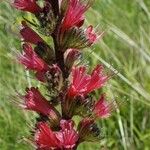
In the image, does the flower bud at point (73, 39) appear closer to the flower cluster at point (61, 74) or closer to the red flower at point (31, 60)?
the flower cluster at point (61, 74)

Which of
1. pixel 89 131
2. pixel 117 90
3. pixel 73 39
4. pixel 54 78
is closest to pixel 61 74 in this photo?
pixel 54 78

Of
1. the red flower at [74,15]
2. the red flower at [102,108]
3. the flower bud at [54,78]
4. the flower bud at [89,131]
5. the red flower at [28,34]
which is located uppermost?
the red flower at [28,34]

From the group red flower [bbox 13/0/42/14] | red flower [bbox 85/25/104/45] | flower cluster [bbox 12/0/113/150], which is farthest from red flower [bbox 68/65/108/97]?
red flower [bbox 13/0/42/14]

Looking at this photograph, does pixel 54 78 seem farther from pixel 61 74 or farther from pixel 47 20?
pixel 47 20

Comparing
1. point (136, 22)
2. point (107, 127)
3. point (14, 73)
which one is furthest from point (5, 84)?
point (136, 22)

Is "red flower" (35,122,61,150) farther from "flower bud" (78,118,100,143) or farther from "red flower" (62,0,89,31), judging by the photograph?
"red flower" (62,0,89,31)

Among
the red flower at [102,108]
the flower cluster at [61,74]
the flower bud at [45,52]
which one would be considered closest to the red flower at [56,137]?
the flower cluster at [61,74]

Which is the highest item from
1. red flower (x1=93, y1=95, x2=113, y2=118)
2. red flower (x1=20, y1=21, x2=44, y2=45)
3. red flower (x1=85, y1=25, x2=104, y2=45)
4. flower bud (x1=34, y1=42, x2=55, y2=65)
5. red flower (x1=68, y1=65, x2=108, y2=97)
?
red flower (x1=20, y1=21, x2=44, y2=45)
